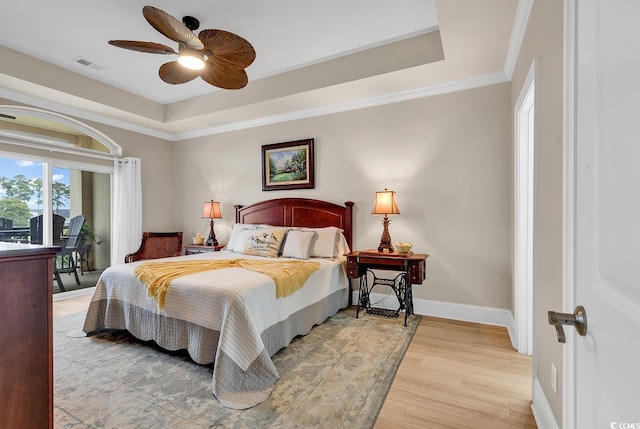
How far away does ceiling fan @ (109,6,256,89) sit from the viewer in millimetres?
2123

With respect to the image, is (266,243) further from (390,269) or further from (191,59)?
(191,59)

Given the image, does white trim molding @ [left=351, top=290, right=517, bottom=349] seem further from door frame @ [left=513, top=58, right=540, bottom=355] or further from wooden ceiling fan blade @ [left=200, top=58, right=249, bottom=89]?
wooden ceiling fan blade @ [left=200, top=58, right=249, bottom=89]

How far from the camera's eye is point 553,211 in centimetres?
147

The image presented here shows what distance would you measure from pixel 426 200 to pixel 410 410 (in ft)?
7.39

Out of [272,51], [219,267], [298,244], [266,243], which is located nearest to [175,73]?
[272,51]

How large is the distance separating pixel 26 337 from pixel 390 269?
2.79m

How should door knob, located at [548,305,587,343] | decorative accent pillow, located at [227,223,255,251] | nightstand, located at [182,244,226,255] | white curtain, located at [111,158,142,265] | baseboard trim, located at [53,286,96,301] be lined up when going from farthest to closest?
white curtain, located at [111,158,142,265], nightstand, located at [182,244,226,255], decorative accent pillow, located at [227,223,255,251], baseboard trim, located at [53,286,96,301], door knob, located at [548,305,587,343]

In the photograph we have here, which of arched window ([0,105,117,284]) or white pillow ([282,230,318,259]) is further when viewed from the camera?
arched window ([0,105,117,284])

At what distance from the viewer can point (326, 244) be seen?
363cm

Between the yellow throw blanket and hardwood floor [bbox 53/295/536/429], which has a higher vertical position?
the yellow throw blanket

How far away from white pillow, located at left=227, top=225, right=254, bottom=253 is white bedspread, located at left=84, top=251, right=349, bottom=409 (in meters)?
1.23

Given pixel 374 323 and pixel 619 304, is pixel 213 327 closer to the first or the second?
pixel 374 323

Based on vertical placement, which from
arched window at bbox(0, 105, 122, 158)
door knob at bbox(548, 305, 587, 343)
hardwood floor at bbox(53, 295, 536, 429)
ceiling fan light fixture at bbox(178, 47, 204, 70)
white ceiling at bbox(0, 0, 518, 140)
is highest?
white ceiling at bbox(0, 0, 518, 140)

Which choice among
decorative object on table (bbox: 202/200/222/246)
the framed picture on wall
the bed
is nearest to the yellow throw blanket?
the bed
